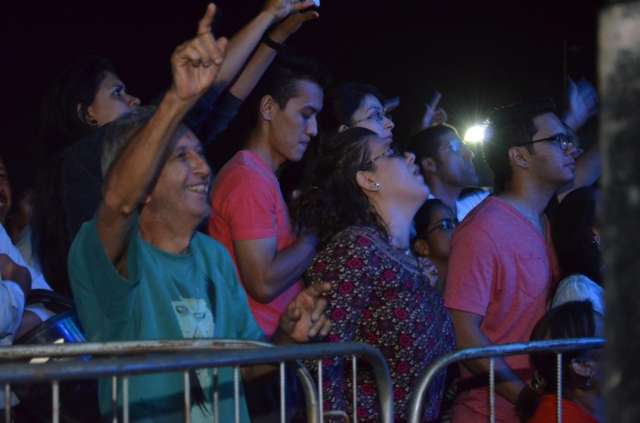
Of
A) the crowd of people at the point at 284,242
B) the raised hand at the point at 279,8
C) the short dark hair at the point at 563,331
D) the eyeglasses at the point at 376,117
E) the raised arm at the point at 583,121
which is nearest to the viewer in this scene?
the crowd of people at the point at 284,242

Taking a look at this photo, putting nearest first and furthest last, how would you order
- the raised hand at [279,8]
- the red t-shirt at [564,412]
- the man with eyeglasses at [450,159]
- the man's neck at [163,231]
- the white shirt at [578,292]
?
the man's neck at [163,231]
the red t-shirt at [564,412]
the white shirt at [578,292]
the raised hand at [279,8]
the man with eyeglasses at [450,159]

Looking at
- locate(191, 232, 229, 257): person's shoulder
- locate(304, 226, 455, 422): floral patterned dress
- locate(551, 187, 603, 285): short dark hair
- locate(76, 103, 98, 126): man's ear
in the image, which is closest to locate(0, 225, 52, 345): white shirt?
locate(191, 232, 229, 257): person's shoulder

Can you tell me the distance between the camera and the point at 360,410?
3.45 m

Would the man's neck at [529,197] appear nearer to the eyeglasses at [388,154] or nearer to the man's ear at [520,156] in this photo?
the man's ear at [520,156]

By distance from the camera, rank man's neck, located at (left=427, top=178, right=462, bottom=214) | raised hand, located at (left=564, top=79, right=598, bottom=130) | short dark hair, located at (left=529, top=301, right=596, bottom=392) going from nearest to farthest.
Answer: short dark hair, located at (left=529, top=301, right=596, bottom=392), raised hand, located at (left=564, top=79, right=598, bottom=130), man's neck, located at (left=427, top=178, right=462, bottom=214)

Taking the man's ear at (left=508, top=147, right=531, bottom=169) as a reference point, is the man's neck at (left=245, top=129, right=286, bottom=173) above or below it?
below

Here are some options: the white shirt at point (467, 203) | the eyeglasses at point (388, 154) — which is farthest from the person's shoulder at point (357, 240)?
the white shirt at point (467, 203)

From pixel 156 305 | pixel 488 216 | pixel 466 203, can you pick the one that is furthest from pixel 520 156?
pixel 156 305

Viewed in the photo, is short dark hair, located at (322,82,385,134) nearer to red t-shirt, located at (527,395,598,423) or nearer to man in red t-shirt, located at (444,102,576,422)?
man in red t-shirt, located at (444,102,576,422)

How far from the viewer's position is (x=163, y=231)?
294cm

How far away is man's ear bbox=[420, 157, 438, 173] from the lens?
594 cm

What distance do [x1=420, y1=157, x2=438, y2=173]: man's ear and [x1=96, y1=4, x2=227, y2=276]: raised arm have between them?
3.48 metres

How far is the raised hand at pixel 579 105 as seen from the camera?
539 centimetres

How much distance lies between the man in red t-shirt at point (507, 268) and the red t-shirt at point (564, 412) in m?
0.33
